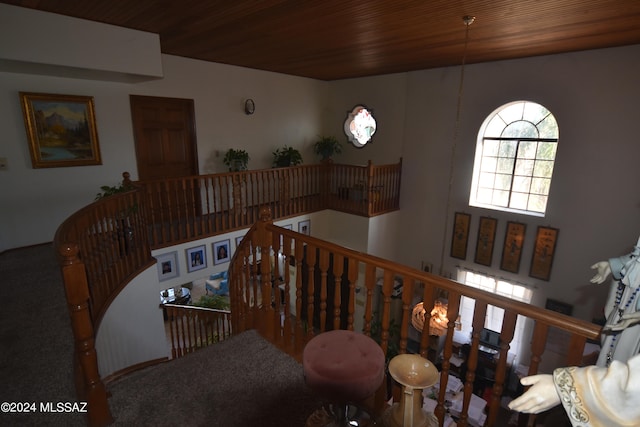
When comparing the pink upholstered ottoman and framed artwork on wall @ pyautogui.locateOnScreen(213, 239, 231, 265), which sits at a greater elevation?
the pink upholstered ottoman

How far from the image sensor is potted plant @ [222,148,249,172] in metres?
6.15

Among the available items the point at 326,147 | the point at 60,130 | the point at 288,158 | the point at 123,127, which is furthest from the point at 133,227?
the point at 326,147

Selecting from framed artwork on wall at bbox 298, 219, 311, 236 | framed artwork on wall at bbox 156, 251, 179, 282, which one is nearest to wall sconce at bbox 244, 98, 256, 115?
framed artwork on wall at bbox 298, 219, 311, 236

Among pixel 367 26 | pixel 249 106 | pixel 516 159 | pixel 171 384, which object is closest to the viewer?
pixel 171 384

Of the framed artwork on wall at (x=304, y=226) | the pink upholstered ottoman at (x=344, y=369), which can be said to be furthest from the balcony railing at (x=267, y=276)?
the pink upholstered ottoman at (x=344, y=369)

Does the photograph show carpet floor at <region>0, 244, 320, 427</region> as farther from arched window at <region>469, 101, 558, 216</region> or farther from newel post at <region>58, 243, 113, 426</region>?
arched window at <region>469, 101, 558, 216</region>

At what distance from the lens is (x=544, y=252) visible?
572 cm

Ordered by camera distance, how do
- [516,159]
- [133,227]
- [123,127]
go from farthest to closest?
[516,159]
[123,127]
[133,227]

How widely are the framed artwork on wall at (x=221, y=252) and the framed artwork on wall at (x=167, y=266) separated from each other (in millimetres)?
608

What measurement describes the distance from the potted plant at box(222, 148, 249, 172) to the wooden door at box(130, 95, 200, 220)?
1.85ft

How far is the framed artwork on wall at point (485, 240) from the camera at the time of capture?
6.25 metres

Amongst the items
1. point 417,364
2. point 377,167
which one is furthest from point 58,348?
point 377,167

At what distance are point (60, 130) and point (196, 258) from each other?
97.6 inches

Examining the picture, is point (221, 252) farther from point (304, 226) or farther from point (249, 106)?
point (249, 106)
